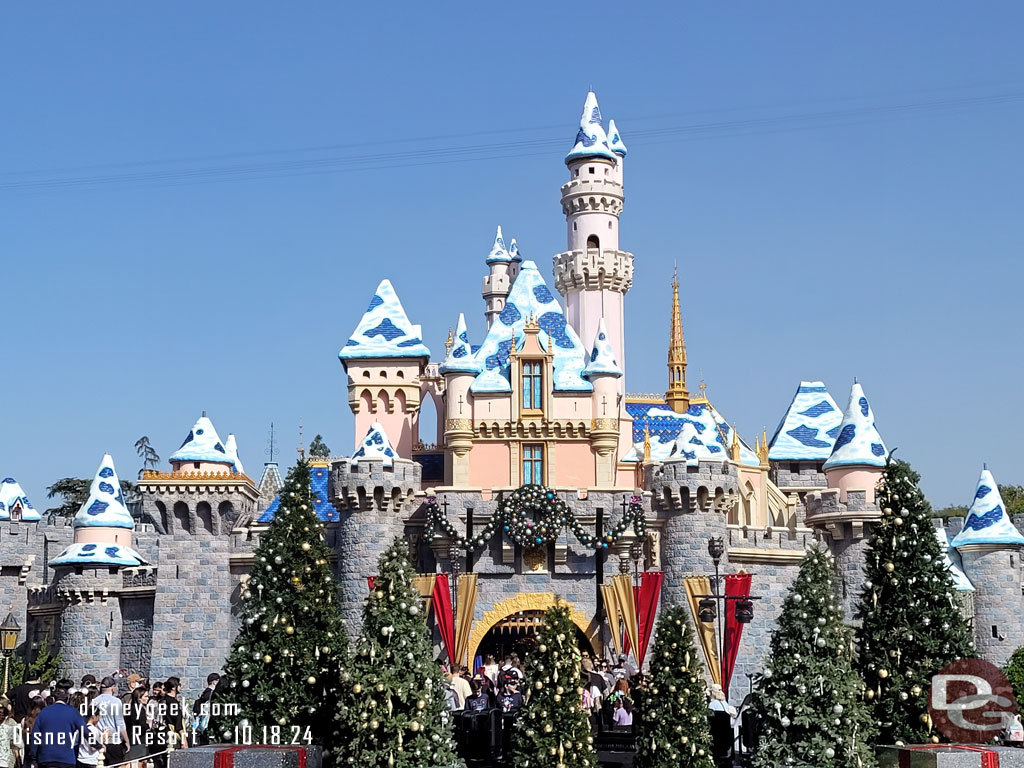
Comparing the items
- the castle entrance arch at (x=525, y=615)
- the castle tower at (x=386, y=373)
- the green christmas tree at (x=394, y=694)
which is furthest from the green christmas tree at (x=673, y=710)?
the castle tower at (x=386, y=373)

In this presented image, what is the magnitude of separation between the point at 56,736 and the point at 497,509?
21481mm

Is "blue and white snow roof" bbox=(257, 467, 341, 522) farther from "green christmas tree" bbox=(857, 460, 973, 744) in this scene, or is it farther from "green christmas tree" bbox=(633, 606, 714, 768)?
"green christmas tree" bbox=(857, 460, 973, 744)

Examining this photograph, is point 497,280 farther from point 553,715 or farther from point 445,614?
point 553,715

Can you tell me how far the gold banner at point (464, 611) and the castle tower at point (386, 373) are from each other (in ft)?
25.2

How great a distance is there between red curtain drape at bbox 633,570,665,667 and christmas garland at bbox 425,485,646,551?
51.3 inches

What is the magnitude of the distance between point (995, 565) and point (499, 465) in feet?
48.2

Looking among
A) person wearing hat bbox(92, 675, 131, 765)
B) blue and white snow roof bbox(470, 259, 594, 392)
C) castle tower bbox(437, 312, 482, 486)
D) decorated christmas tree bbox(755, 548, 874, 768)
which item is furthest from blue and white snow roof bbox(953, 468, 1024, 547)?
person wearing hat bbox(92, 675, 131, 765)

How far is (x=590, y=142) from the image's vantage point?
45.8 meters

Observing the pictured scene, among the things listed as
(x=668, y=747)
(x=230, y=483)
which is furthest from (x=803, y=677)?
(x=230, y=483)

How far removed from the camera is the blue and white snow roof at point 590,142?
4572 cm

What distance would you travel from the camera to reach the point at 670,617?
17922mm

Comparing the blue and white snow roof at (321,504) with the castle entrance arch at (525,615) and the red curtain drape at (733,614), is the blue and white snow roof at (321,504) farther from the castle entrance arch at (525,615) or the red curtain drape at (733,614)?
the red curtain drape at (733,614)

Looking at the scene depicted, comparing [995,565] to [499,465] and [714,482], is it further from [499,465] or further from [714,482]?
[499,465]

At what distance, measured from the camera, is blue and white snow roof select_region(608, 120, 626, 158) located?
155ft
